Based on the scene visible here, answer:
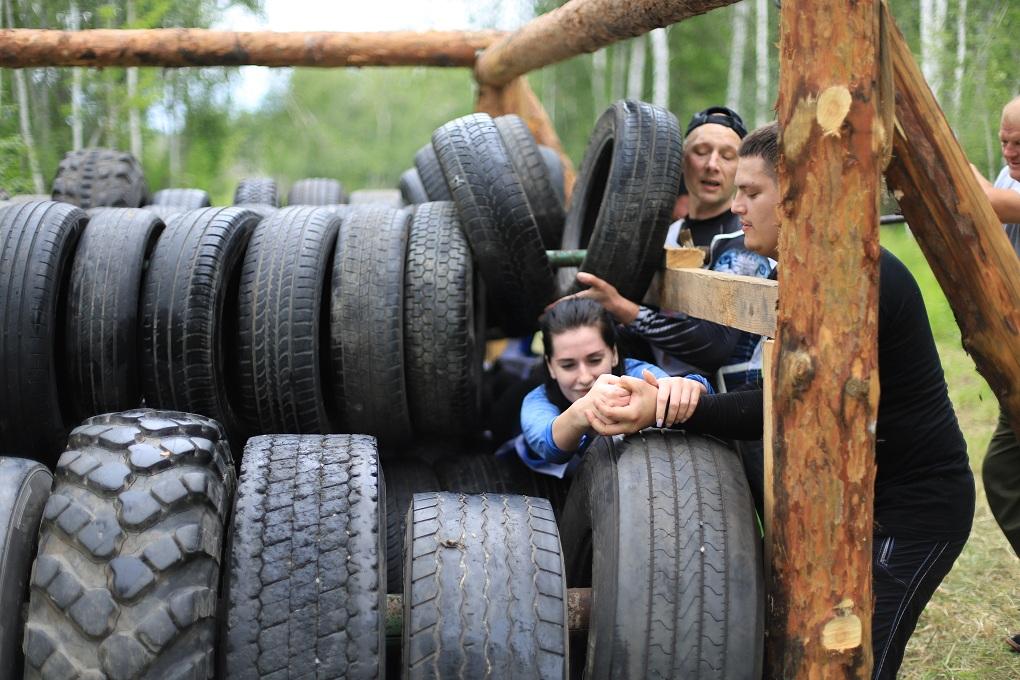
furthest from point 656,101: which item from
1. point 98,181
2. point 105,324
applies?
point 105,324

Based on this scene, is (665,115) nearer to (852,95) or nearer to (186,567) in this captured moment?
(852,95)

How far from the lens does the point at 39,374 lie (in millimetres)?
Result: 3057

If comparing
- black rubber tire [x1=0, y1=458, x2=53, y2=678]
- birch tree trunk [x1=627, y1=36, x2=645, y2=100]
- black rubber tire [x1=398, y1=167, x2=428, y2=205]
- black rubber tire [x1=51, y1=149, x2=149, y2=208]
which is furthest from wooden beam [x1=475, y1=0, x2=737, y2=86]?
birch tree trunk [x1=627, y1=36, x2=645, y2=100]

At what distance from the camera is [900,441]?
2607mm

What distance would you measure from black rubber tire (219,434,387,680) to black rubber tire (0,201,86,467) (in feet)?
3.65

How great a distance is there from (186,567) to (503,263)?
1854 millimetres

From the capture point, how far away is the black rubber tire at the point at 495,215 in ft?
11.6

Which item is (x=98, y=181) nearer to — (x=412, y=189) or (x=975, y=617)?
(x=412, y=189)

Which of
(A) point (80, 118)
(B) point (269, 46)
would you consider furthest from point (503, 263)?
(A) point (80, 118)

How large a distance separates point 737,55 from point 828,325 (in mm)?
13944

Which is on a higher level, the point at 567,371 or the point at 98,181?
the point at 98,181

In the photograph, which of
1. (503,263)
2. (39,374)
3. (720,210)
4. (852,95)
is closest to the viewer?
(852,95)

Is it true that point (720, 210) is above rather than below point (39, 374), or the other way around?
above

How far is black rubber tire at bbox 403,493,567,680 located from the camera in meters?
2.16
